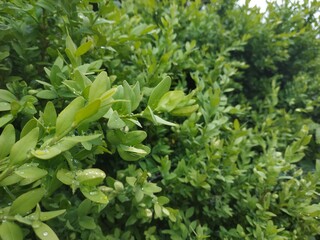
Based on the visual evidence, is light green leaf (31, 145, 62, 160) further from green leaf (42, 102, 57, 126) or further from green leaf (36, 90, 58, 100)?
green leaf (36, 90, 58, 100)

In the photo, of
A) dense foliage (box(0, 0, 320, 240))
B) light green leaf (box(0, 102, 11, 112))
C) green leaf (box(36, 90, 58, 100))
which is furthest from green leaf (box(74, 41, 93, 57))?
light green leaf (box(0, 102, 11, 112))

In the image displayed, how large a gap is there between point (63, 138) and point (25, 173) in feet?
0.37

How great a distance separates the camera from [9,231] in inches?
A: 27.7

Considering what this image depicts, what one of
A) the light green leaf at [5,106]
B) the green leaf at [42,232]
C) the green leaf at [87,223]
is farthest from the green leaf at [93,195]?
the light green leaf at [5,106]

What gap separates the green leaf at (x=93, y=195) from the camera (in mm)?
840

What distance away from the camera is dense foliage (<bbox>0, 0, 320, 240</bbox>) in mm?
825

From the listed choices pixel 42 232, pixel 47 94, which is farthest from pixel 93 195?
pixel 47 94

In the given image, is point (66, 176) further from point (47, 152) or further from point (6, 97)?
point (6, 97)

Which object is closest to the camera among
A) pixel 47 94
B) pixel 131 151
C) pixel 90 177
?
pixel 90 177

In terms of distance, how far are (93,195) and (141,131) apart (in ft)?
0.74

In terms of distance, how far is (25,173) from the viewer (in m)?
0.72

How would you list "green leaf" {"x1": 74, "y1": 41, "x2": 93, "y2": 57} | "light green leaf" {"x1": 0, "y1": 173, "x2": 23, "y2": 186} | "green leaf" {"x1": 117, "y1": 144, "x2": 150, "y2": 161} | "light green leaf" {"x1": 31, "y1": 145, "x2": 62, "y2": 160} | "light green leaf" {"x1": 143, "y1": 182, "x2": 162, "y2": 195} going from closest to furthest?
"light green leaf" {"x1": 31, "y1": 145, "x2": 62, "y2": 160} → "light green leaf" {"x1": 0, "y1": 173, "x2": 23, "y2": 186} → "green leaf" {"x1": 117, "y1": 144, "x2": 150, "y2": 161} → "green leaf" {"x1": 74, "y1": 41, "x2": 93, "y2": 57} → "light green leaf" {"x1": 143, "y1": 182, "x2": 162, "y2": 195}

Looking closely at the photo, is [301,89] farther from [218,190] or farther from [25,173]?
[25,173]

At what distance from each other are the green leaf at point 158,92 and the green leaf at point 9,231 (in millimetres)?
476
